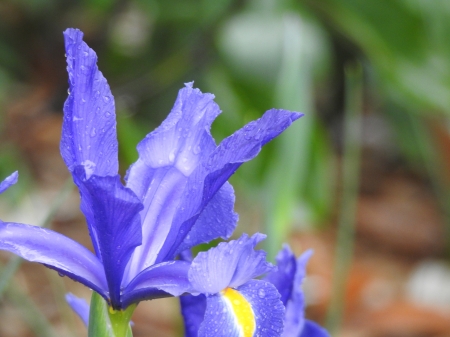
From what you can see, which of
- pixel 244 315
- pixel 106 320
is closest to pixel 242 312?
pixel 244 315

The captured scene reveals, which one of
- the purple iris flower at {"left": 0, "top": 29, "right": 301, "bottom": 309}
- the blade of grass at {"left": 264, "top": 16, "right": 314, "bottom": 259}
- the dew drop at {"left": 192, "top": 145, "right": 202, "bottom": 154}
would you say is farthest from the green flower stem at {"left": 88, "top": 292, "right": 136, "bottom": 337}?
the blade of grass at {"left": 264, "top": 16, "right": 314, "bottom": 259}

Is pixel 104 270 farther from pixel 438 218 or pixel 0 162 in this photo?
pixel 438 218

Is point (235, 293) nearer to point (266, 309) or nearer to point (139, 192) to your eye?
point (266, 309)

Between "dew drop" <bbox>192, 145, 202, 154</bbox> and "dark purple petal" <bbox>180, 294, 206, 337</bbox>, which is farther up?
"dew drop" <bbox>192, 145, 202, 154</bbox>

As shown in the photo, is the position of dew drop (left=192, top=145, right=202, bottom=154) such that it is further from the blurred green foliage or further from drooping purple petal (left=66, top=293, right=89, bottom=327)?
the blurred green foliage

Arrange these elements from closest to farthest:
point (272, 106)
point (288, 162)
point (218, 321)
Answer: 1. point (218, 321)
2. point (288, 162)
3. point (272, 106)

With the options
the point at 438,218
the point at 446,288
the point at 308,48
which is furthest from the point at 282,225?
the point at 438,218

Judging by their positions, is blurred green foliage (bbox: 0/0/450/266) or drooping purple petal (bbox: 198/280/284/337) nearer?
drooping purple petal (bbox: 198/280/284/337)
